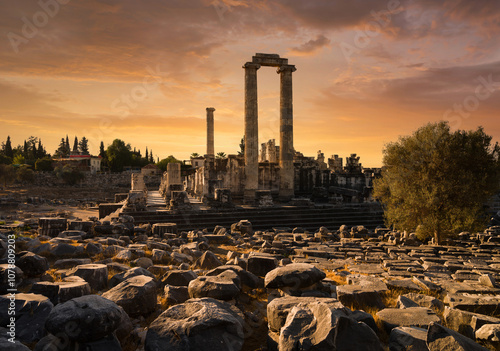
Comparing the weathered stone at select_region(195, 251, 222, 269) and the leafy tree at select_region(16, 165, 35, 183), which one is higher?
the leafy tree at select_region(16, 165, 35, 183)

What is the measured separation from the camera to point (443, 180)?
40.2 feet

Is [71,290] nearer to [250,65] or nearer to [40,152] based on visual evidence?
[250,65]

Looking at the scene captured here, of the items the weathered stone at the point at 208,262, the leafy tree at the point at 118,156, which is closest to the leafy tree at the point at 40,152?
the leafy tree at the point at 118,156

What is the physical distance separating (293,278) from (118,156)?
271ft

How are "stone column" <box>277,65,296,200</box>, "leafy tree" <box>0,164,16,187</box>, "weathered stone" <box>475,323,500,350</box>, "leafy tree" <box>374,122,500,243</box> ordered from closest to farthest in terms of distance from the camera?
"weathered stone" <box>475,323,500,350</box> → "leafy tree" <box>374,122,500,243</box> → "stone column" <box>277,65,296,200</box> → "leafy tree" <box>0,164,16,187</box>

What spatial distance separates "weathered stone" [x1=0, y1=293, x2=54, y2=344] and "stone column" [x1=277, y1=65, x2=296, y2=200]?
2187 centimetres

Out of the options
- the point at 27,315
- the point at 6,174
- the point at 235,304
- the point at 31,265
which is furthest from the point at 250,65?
the point at 6,174

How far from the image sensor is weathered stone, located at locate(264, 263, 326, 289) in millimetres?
5391

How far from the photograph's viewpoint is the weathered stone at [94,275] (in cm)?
556

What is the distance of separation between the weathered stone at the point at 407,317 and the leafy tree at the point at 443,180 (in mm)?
8524

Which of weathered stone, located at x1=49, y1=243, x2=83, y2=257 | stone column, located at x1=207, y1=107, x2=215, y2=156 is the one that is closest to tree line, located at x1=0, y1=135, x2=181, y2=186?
stone column, located at x1=207, y1=107, x2=215, y2=156

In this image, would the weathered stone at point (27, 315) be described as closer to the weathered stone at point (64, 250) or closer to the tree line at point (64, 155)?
the weathered stone at point (64, 250)

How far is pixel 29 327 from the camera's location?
12.9 ft

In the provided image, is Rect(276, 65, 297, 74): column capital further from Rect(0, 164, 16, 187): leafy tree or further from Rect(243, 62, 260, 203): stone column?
Rect(0, 164, 16, 187): leafy tree
